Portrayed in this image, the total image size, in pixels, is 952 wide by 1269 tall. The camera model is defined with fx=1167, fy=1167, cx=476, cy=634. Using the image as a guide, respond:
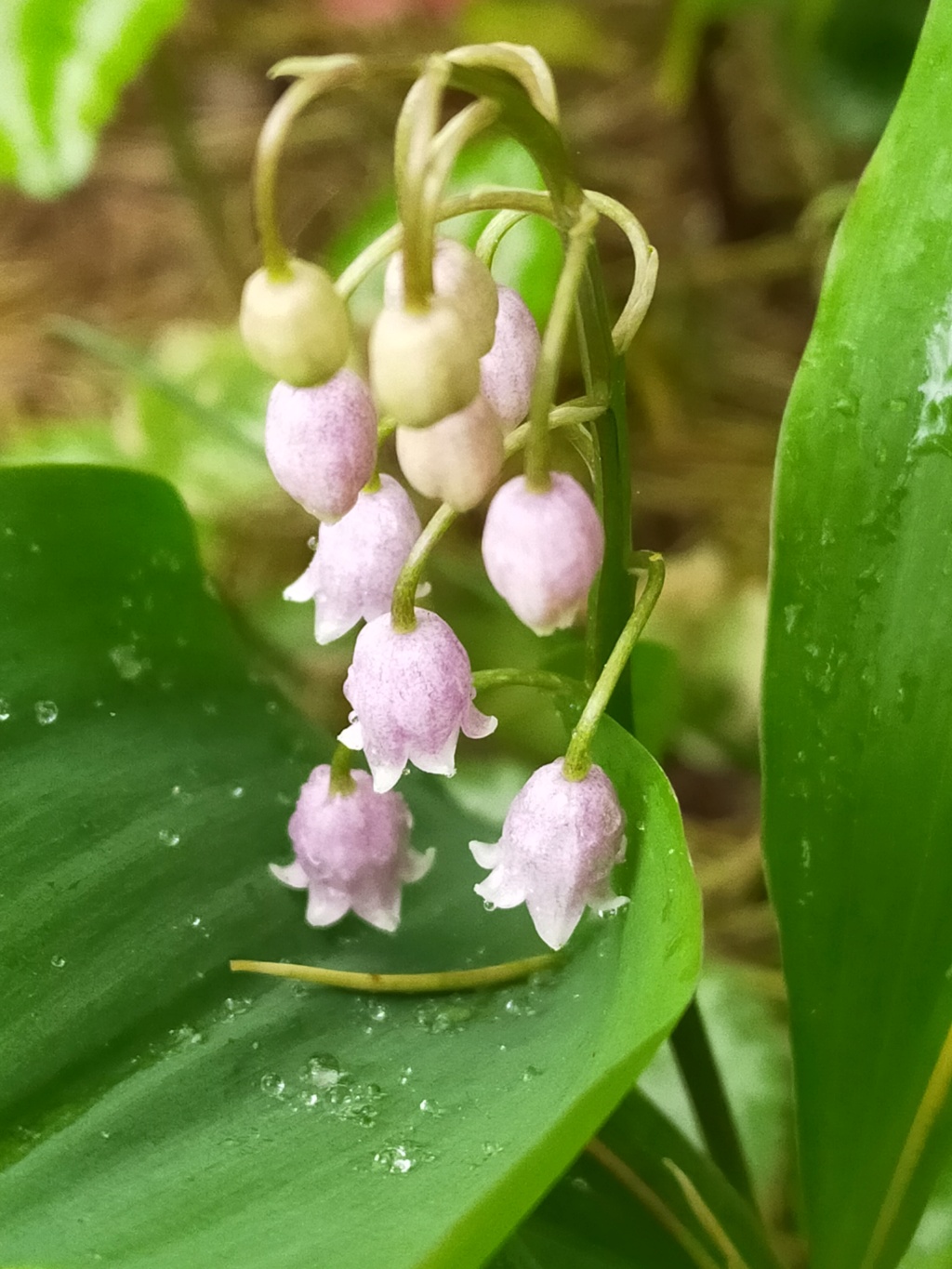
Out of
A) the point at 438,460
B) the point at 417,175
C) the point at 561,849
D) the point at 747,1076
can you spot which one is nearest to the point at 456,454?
the point at 438,460

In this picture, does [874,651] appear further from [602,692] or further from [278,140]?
[278,140]

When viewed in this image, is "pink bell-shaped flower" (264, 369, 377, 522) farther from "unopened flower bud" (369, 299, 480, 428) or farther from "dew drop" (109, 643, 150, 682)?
"dew drop" (109, 643, 150, 682)

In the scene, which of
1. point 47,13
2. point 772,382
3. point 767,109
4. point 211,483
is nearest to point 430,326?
point 47,13

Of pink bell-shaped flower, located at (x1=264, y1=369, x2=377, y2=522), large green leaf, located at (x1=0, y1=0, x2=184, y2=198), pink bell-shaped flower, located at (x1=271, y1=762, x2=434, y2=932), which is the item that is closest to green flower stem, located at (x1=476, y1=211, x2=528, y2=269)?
pink bell-shaped flower, located at (x1=264, y1=369, x2=377, y2=522)

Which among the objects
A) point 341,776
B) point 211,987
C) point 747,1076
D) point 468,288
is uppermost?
point 468,288

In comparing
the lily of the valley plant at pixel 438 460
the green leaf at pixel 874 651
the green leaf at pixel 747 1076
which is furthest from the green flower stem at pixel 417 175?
the green leaf at pixel 747 1076

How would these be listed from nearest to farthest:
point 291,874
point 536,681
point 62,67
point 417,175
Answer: point 417,175
point 536,681
point 291,874
point 62,67
